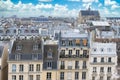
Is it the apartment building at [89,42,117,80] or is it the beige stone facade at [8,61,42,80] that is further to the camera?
the apartment building at [89,42,117,80]

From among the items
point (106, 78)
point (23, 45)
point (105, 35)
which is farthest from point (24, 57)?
point (105, 35)

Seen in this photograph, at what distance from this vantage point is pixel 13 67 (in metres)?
51.9

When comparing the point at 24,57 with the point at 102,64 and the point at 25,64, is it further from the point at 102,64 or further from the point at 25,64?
the point at 102,64

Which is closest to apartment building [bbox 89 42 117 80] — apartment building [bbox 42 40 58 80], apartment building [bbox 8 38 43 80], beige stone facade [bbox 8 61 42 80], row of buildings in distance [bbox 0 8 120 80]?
row of buildings in distance [bbox 0 8 120 80]

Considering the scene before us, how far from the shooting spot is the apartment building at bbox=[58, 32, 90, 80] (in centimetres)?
5294

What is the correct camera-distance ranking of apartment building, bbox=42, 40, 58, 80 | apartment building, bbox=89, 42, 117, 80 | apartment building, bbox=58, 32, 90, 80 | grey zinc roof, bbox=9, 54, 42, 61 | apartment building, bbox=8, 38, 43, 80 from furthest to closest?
apartment building, bbox=89, 42, 117, 80
apartment building, bbox=58, 32, 90, 80
apartment building, bbox=42, 40, 58, 80
grey zinc roof, bbox=9, 54, 42, 61
apartment building, bbox=8, 38, 43, 80

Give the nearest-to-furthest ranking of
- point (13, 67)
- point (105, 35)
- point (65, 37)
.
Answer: point (13, 67), point (65, 37), point (105, 35)

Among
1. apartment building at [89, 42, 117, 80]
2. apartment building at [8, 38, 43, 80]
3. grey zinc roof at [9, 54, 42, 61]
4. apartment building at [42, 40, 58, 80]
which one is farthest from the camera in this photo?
apartment building at [89, 42, 117, 80]

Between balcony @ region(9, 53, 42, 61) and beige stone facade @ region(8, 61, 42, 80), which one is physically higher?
balcony @ region(9, 53, 42, 61)

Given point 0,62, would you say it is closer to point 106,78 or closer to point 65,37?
point 65,37

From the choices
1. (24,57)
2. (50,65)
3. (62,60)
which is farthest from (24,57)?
(62,60)

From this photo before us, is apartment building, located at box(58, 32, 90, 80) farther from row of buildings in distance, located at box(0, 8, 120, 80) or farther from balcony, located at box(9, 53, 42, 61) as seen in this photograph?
balcony, located at box(9, 53, 42, 61)

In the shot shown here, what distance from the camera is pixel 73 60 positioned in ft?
174

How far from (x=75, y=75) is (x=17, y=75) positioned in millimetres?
9570
